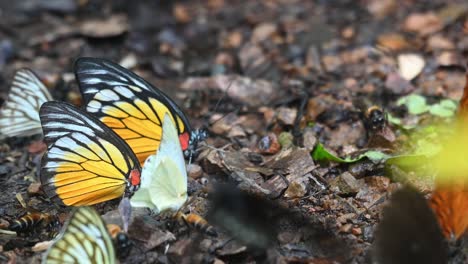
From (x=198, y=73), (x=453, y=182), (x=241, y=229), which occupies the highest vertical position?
(x=453, y=182)

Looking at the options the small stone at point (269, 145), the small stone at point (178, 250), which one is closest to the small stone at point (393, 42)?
the small stone at point (269, 145)

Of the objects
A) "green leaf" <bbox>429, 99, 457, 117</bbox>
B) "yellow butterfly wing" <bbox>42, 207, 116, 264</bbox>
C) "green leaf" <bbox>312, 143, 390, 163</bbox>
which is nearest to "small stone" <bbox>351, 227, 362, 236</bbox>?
"green leaf" <bbox>312, 143, 390, 163</bbox>

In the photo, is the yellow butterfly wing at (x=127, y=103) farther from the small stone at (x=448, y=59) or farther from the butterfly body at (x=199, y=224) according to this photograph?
the small stone at (x=448, y=59)

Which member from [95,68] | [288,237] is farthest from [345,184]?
[95,68]

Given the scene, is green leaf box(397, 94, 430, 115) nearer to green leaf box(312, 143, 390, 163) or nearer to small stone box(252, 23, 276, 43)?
green leaf box(312, 143, 390, 163)

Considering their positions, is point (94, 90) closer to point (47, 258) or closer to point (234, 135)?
point (234, 135)

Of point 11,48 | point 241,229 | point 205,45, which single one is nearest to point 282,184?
point 241,229
